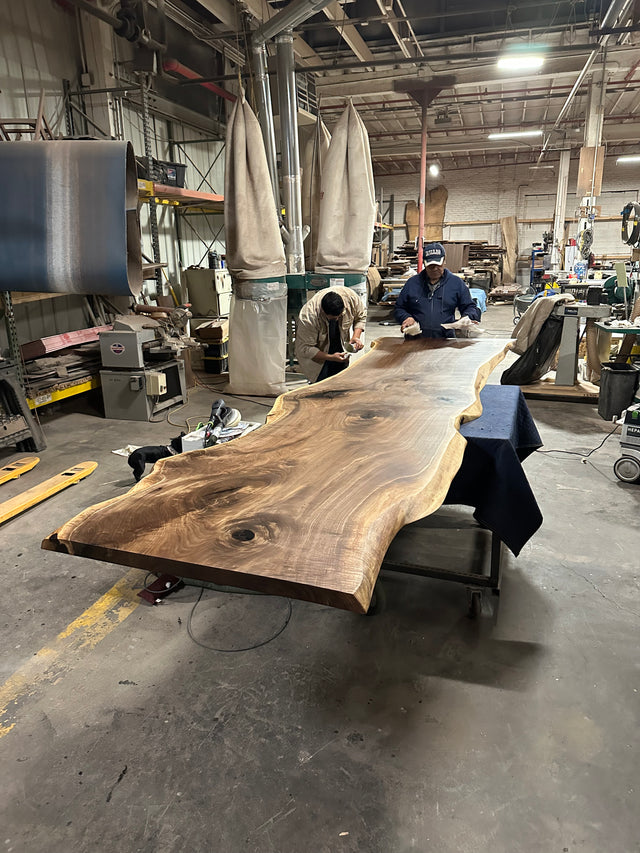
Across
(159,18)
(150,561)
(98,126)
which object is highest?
(159,18)

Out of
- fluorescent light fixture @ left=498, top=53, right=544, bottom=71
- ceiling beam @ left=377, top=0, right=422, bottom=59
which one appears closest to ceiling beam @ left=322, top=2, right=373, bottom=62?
ceiling beam @ left=377, top=0, right=422, bottom=59

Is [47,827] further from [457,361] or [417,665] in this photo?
[457,361]

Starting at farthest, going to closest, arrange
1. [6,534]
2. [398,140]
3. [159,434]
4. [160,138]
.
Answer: [398,140] < [160,138] < [159,434] < [6,534]

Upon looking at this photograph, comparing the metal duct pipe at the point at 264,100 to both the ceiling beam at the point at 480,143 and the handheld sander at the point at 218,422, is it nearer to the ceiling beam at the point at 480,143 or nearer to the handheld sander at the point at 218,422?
the handheld sander at the point at 218,422

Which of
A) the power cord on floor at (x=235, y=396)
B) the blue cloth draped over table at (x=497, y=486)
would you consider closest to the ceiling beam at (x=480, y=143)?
the power cord on floor at (x=235, y=396)

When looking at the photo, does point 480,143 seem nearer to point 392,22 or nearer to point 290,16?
point 392,22

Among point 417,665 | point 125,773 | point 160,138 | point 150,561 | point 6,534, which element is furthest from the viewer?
point 160,138

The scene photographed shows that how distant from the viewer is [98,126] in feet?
21.5

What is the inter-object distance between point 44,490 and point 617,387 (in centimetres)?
456

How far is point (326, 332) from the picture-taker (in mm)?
4367

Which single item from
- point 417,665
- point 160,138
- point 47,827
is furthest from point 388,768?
point 160,138

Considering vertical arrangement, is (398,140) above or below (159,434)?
above

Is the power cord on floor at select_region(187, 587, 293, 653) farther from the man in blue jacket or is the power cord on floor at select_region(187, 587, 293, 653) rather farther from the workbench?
the man in blue jacket

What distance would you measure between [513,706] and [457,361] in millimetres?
1939
